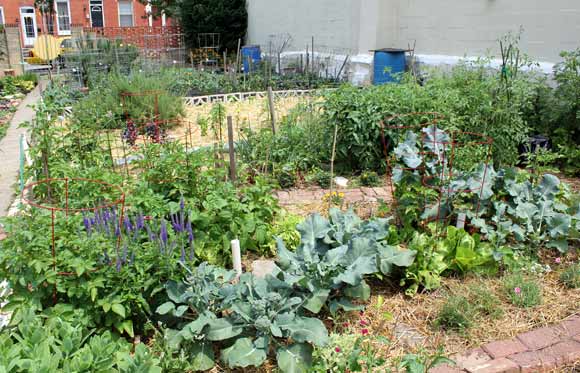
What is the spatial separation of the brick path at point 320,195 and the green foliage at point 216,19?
14.6 m

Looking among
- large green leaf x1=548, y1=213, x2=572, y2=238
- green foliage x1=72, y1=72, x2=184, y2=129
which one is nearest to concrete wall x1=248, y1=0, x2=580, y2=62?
→ large green leaf x1=548, y1=213, x2=572, y2=238

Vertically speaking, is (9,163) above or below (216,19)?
below

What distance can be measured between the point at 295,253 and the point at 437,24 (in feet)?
26.9

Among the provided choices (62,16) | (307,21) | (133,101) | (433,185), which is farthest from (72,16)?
(433,185)

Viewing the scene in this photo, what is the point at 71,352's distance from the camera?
2.36 metres

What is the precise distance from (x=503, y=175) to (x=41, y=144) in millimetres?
4012

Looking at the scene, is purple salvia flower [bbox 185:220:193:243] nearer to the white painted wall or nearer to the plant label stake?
the plant label stake

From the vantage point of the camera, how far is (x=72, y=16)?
26.3 metres

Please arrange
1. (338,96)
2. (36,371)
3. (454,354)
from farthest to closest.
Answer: (338,96)
(454,354)
(36,371)

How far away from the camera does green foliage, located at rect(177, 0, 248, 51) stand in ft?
60.0

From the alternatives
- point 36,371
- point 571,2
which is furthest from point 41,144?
point 571,2

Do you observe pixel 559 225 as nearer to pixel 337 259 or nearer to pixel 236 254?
pixel 337 259

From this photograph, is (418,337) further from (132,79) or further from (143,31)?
(143,31)

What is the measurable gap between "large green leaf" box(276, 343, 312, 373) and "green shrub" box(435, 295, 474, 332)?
0.89 metres
